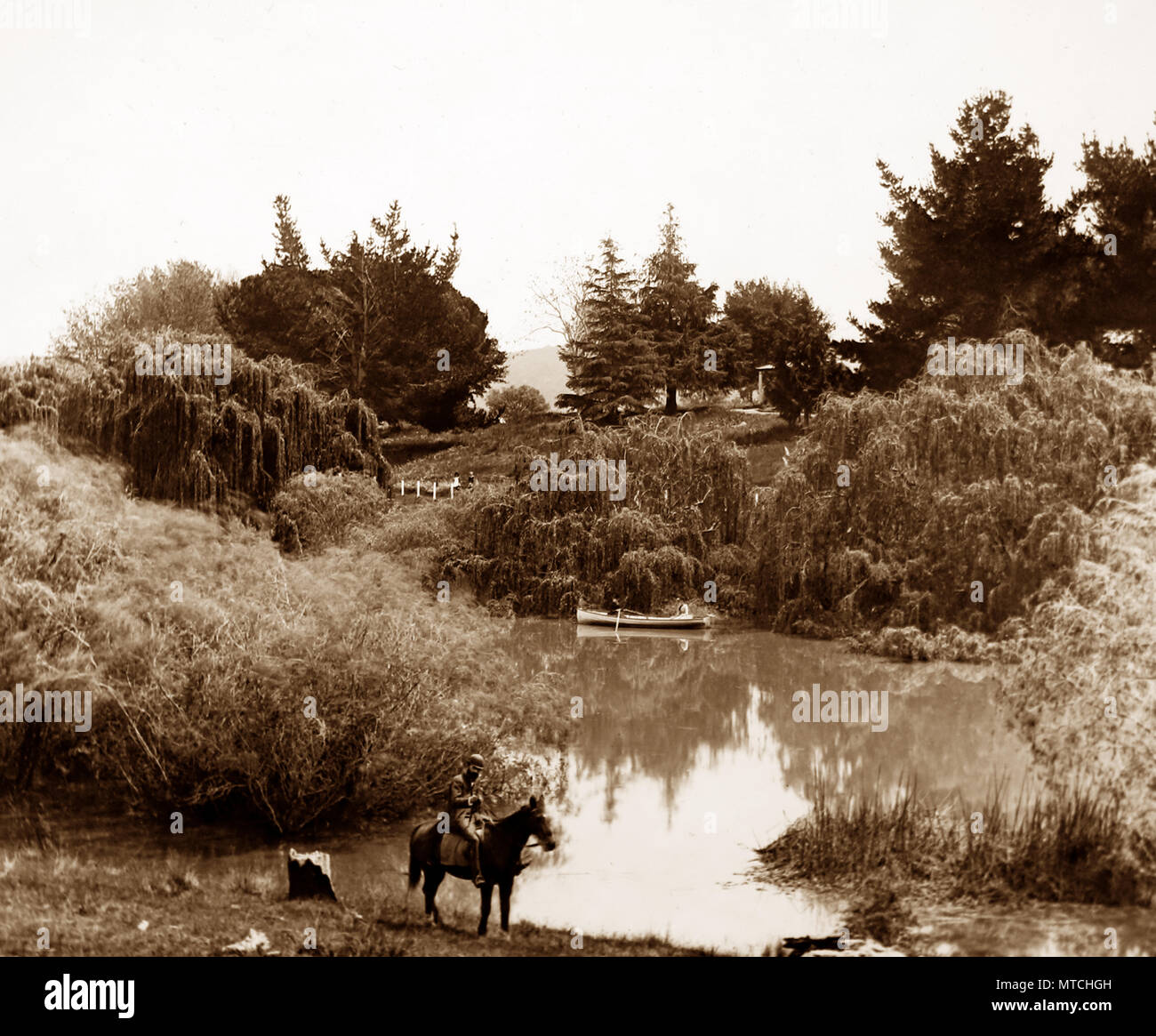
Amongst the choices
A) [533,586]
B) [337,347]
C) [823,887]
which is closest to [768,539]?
[533,586]

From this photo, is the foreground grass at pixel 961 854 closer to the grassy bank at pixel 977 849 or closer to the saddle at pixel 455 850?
the grassy bank at pixel 977 849

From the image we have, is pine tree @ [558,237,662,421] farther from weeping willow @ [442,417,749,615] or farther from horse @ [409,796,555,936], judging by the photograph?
horse @ [409,796,555,936]

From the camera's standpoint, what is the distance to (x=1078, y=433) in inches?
711

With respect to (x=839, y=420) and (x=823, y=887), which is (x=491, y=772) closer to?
(x=823, y=887)

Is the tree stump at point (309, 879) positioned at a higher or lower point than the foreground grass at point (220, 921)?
higher

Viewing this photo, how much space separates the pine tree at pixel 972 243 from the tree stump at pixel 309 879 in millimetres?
15146

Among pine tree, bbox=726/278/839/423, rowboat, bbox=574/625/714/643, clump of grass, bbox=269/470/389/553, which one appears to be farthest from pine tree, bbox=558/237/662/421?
rowboat, bbox=574/625/714/643

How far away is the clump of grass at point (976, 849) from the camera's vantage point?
32.0 ft

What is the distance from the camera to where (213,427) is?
20828mm

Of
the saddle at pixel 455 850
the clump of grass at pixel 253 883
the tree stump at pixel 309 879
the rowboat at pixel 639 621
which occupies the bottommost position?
the clump of grass at pixel 253 883

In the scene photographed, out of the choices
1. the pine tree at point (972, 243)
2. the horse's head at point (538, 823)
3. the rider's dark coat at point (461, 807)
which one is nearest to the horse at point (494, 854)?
the horse's head at point (538, 823)

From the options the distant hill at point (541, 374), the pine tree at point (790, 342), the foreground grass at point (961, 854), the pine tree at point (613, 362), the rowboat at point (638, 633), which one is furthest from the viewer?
the distant hill at point (541, 374)

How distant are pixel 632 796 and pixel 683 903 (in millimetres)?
2141

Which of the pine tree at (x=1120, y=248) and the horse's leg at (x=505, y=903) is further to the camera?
the pine tree at (x=1120, y=248)
